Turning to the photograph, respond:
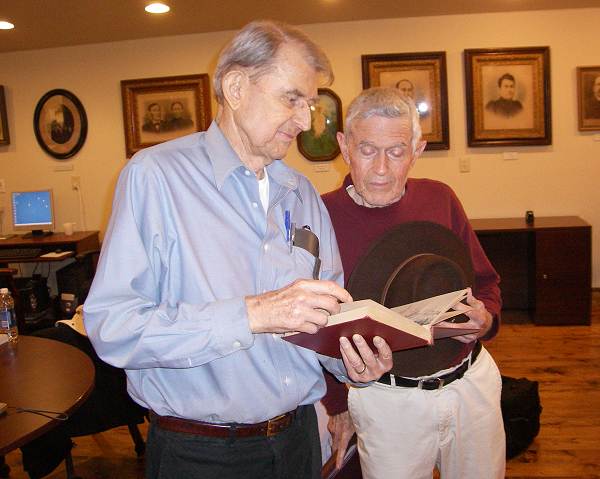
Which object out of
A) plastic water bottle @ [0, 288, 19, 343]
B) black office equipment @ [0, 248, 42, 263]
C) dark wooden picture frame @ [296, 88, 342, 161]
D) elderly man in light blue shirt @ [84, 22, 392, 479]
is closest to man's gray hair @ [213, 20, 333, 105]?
elderly man in light blue shirt @ [84, 22, 392, 479]

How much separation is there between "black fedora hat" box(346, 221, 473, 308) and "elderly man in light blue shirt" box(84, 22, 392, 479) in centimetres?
28

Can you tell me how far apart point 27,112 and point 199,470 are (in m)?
5.86

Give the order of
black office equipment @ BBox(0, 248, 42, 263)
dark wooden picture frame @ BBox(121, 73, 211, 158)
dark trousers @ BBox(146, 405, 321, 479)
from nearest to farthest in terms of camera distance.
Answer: dark trousers @ BBox(146, 405, 321, 479), black office equipment @ BBox(0, 248, 42, 263), dark wooden picture frame @ BBox(121, 73, 211, 158)

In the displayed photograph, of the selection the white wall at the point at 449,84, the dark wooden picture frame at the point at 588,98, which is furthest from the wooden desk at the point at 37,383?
the dark wooden picture frame at the point at 588,98

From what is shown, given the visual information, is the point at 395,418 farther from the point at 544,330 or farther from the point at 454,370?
the point at 544,330

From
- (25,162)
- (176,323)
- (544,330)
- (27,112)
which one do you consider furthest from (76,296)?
(176,323)

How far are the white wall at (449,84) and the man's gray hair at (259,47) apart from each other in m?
4.34

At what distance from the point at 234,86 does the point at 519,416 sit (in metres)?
2.41

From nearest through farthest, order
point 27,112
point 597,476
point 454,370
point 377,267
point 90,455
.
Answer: point 377,267 → point 454,370 → point 597,476 → point 90,455 → point 27,112

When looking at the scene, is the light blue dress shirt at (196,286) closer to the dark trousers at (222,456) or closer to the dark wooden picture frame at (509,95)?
the dark trousers at (222,456)

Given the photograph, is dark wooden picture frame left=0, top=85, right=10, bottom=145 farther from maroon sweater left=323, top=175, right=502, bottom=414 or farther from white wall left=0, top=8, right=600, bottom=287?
maroon sweater left=323, top=175, right=502, bottom=414

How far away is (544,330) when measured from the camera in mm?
4586

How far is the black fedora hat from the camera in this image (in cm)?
150

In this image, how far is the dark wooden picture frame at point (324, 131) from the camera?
5.40 m
